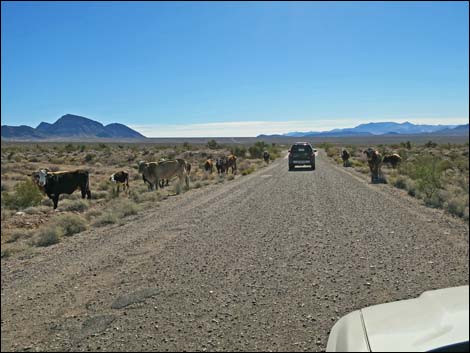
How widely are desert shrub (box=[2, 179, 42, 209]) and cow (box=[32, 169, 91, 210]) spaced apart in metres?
0.36

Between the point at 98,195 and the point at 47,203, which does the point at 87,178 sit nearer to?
the point at 98,195

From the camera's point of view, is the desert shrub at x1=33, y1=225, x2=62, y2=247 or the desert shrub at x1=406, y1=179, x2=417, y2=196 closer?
the desert shrub at x1=33, y1=225, x2=62, y2=247

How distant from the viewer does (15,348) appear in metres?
4.89

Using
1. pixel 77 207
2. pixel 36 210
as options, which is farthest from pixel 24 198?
pixel 77 207

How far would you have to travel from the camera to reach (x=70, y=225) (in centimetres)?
1212

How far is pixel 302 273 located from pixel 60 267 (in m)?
4.28

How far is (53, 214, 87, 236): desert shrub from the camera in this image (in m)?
12.0

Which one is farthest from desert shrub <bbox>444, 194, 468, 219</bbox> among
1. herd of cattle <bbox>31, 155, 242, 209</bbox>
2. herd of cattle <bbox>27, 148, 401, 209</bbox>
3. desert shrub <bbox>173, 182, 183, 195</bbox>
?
herd of cattle <bbox>31, 155, 242, 209</bbox>

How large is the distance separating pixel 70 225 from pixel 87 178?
866cm

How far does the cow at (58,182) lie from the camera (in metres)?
18.1

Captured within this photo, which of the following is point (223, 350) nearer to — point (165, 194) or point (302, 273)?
point (302, 273)

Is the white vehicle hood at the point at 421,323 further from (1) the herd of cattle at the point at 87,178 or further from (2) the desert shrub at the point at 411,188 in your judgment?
(1) the herd of cattle at the point at 87,178

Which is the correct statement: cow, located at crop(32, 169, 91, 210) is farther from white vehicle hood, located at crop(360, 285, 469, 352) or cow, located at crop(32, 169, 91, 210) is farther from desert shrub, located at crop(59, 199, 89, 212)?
white vehicle hood, located at crop(360, 285, 469, 352)

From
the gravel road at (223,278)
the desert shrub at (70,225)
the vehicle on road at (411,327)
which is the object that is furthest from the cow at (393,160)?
the vehicle on road at (411,327)
